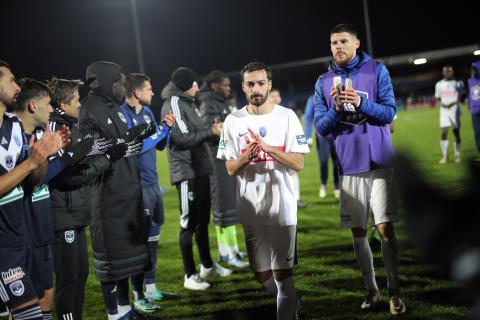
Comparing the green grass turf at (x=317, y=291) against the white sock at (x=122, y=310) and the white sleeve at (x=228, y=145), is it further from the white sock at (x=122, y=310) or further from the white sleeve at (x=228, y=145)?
the white sleeve at (x=228, y=145)

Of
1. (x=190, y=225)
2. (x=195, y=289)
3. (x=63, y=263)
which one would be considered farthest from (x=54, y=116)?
(x=195, y=289)

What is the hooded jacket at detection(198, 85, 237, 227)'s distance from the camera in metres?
6.86

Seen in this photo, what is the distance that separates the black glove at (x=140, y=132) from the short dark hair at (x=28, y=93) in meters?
0.86

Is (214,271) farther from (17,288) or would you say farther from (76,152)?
(17,288)

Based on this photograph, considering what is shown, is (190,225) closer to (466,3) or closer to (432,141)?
(432,141)

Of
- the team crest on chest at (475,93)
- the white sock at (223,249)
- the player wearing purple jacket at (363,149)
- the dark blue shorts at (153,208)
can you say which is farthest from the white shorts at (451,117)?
the dark blue shorts at (153,208)

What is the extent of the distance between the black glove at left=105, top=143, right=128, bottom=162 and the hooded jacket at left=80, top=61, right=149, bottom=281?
24 centimetres

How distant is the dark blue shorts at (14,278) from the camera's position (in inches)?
126

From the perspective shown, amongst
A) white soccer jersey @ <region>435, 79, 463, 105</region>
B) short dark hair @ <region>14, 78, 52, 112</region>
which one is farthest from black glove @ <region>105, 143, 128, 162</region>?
white soccer jersey @ <region>435, 79, 463, 105</region>

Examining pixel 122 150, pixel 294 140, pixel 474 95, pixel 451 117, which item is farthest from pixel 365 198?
pixel 451 117

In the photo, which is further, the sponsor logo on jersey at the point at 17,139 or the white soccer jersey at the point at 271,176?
the white soccer jersey at the point at 271,176

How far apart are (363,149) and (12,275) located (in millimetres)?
3105

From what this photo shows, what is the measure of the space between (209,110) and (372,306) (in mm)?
3420

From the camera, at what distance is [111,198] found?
4.45 m
